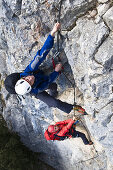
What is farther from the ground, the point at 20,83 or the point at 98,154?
the point at 20,83

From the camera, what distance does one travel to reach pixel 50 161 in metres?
10.9

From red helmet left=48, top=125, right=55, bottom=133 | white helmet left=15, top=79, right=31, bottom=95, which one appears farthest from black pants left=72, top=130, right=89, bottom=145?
white helmet left=15, top=79, right=31, bottom=95

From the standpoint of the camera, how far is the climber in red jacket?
6641 millimetres

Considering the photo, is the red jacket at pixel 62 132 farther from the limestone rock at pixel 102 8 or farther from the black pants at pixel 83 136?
the limestone rock at pixel 102 8

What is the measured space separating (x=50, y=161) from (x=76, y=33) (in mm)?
9570

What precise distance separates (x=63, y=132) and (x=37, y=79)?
9.14 feet

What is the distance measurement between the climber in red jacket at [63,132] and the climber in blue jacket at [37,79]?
115 centimetres

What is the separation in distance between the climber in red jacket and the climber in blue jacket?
3.78 feet

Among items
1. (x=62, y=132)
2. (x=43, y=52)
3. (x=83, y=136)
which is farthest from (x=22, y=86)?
(x=83, y=136)

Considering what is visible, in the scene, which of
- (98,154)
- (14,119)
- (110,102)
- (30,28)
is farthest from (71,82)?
(14,119)

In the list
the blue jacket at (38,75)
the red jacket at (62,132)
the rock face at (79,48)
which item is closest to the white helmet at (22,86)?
the blue jacket at (38,75)

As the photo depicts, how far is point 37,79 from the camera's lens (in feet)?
18.1

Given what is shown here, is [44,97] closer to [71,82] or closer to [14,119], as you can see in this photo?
[71,82]

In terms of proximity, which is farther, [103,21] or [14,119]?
[14,119]
